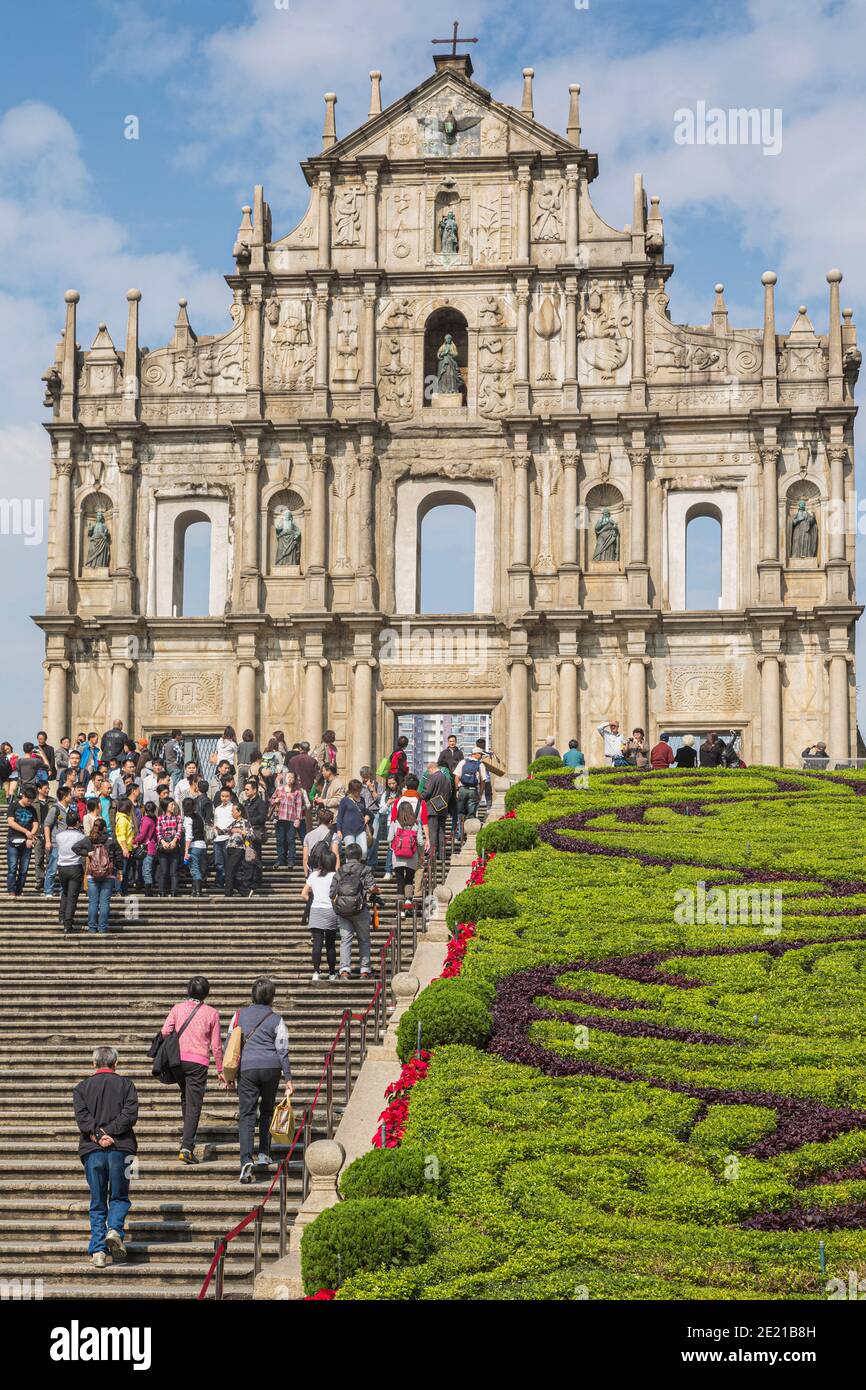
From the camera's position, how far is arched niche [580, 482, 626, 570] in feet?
139

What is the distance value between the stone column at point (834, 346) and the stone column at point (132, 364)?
613 inches

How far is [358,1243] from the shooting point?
12797mm

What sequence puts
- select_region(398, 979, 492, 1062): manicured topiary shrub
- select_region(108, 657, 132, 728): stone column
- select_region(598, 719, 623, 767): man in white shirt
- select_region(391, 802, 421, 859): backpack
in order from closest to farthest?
select_region(398, 979, 492, 1062): manicured topiary shrub, select_region(391, 802, 421, 859): backpack, select_region(598, 719, 623, 767): man in white shirt, select_region(108, 657, 132, 728): stone column

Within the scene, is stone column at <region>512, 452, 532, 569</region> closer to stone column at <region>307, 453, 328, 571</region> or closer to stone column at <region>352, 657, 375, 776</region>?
stone column at <region>352, 657, 375, 776</region>

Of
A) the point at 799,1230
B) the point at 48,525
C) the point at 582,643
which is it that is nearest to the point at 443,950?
the point at 799,1230

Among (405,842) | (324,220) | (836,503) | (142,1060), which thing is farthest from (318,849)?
(324,220)

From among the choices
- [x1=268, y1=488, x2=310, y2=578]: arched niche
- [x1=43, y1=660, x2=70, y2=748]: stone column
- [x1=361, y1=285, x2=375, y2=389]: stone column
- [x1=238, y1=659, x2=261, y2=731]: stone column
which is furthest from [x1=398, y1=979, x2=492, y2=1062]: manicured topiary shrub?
[x1=361, y1=285, x2=375, y2=389]: stone column

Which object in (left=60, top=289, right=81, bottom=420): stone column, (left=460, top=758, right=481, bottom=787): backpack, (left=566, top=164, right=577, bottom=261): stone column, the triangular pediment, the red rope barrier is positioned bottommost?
the red rope barrier

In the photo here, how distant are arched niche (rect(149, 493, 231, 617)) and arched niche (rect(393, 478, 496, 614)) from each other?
13.1 feet

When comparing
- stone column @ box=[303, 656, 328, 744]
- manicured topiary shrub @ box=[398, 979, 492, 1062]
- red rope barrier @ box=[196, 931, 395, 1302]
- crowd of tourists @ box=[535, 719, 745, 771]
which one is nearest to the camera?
red rope barrier @ box=[196, 931, 395, 1302]

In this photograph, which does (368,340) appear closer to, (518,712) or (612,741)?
(518,712)

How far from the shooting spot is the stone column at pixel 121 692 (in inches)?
1667

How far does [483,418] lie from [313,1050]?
25.2m

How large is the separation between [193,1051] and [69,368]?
29.1 m
